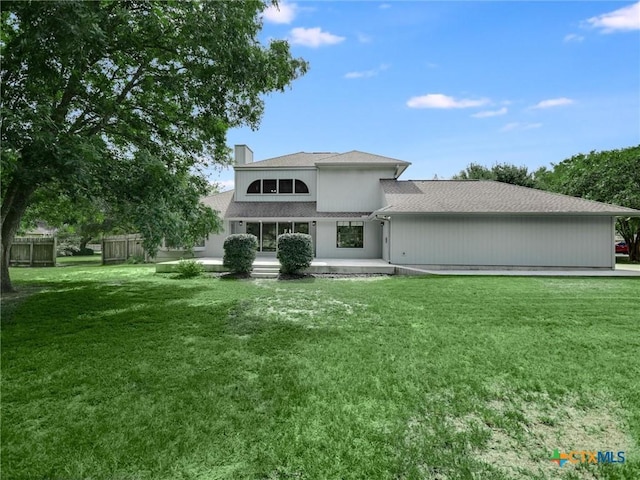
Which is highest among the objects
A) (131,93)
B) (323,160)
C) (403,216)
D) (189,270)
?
(323,160)

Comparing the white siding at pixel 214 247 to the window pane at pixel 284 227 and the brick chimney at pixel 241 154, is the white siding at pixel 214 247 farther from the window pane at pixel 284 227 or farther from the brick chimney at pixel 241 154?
the brick chimney at pixel 241 154

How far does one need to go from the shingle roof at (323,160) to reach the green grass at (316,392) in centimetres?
1447

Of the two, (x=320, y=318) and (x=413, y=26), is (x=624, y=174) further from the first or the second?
(x=320, y=318)

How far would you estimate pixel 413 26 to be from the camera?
960 cm

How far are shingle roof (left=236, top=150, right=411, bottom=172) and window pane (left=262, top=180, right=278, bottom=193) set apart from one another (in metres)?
1.05

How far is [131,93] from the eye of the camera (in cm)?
1038

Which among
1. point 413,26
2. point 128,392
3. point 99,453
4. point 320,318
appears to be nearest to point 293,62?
point 413,26

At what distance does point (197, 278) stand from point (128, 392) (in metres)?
10.1

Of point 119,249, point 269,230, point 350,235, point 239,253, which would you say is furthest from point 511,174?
point 119,249

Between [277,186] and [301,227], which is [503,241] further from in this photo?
[277,186]

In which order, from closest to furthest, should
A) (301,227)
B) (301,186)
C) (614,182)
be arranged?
(301,227), (614,182), (301,186)

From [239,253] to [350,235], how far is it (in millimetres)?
8799

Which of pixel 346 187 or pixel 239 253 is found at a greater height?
pixel 346 187

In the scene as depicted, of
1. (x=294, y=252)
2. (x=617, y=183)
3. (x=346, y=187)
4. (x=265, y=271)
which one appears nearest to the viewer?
(x=294, y=252)
